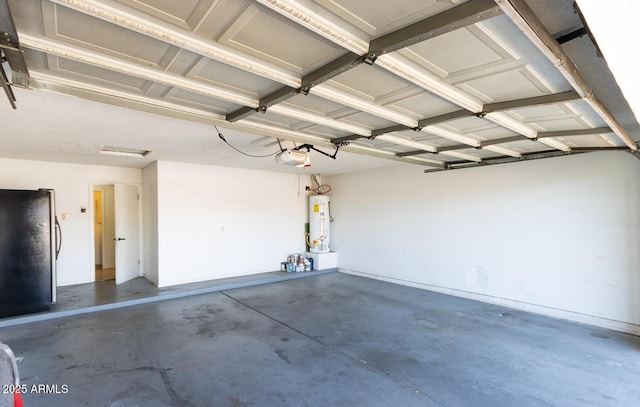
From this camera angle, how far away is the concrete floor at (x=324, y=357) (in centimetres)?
256

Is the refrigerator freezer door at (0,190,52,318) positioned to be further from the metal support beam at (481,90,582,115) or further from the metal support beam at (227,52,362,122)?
the metal support beam at (481,90,582,115)

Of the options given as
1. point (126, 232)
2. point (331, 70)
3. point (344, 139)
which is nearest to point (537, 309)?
point (344, 139)

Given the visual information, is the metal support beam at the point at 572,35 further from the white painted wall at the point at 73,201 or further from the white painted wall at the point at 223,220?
the white painted wall at the point at 73,201

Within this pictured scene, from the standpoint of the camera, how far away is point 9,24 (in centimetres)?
139

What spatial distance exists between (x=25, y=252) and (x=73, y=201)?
191cm

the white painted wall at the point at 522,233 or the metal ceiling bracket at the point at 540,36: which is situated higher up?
the metal ceiling bracket at the point at 540,36

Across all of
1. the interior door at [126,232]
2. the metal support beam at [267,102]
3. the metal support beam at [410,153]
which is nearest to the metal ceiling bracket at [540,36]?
the metal support beam at [267,102]

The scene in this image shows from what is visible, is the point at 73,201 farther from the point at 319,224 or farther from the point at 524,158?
the point at 524,158

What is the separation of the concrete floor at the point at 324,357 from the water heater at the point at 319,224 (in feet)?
9.46

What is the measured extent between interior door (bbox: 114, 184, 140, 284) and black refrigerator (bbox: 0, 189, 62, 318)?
1.71 meters

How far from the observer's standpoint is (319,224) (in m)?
7.76

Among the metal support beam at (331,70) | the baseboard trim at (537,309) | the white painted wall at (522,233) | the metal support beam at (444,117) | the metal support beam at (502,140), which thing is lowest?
the baseboard trim at (537,309)

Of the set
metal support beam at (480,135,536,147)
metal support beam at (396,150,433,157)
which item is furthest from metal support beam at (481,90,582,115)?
metal support beam at (396,150,433,157)

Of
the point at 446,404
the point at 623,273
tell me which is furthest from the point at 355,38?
the point at 623,273
